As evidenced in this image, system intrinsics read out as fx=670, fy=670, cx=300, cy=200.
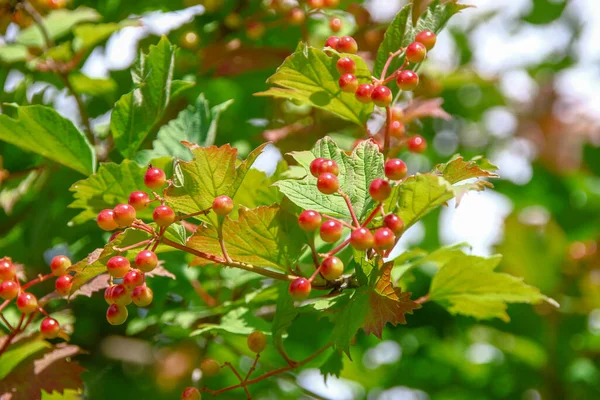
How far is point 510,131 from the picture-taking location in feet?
8.91

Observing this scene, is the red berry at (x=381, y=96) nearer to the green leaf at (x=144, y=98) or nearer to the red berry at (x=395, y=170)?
the red berry at (x=395, y=170)

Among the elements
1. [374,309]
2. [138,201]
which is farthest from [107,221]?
[374,309]

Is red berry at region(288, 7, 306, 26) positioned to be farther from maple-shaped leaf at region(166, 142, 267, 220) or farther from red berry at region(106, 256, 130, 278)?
red berry at region(106, 256, 130, 278)

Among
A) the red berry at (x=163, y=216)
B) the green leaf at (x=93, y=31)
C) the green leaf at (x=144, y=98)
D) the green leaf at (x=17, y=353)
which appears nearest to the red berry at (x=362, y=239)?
the red berry at (x=163, y=216)

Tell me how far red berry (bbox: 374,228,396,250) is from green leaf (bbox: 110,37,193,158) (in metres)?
0.46

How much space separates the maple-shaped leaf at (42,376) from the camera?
102 centimetres

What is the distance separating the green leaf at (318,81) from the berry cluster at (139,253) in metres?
0.24

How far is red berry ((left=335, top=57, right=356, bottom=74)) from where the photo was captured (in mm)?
947

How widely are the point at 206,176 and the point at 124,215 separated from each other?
11 cm

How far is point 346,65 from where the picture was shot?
95 centimetres

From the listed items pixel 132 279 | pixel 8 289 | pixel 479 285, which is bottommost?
pixel 479 285

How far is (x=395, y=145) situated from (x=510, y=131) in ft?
5.71

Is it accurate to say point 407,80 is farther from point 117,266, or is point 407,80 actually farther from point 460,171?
point 117,266

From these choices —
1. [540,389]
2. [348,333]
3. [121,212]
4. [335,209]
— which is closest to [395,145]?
[335,209]
